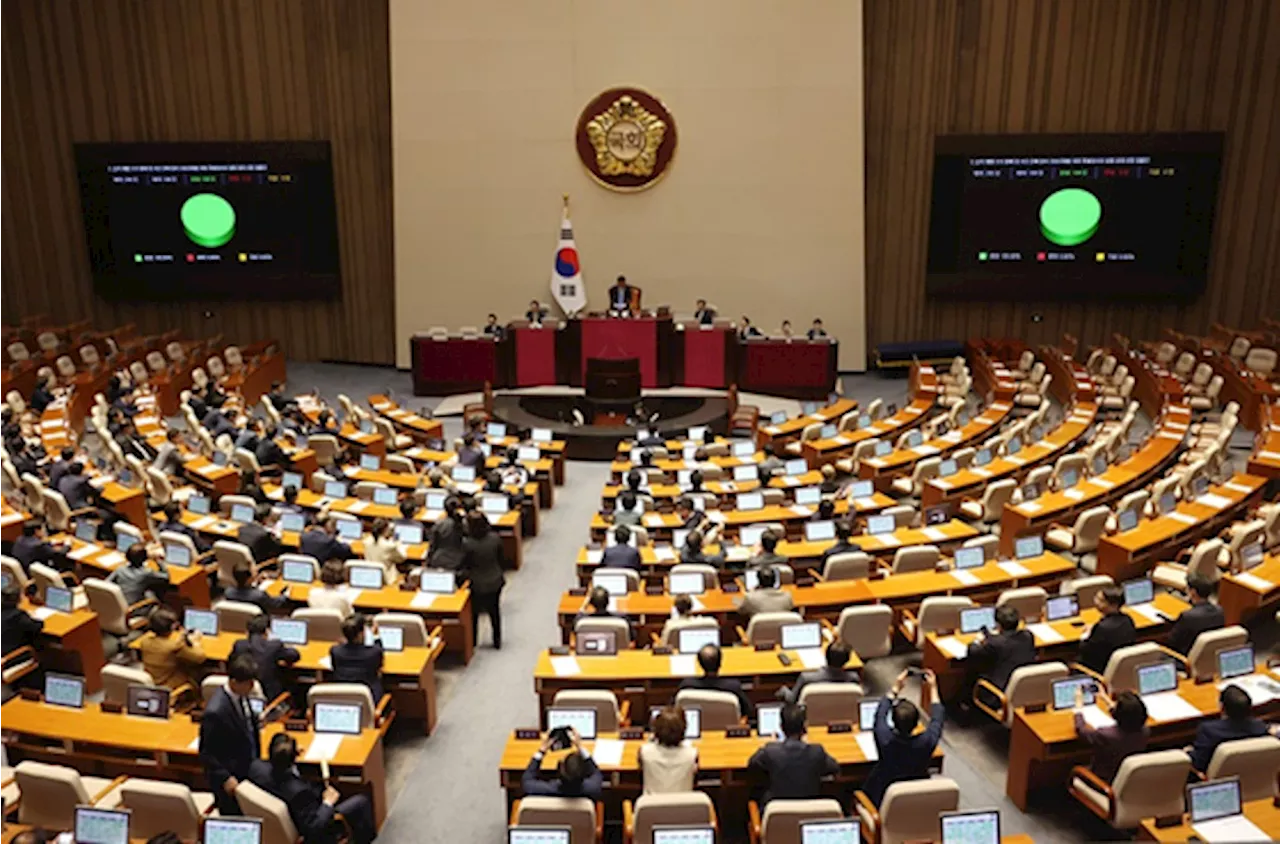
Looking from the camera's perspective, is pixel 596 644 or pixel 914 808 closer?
pixel 914 808

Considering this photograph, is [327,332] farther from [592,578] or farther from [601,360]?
[592,578]

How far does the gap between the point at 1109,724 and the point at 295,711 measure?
19.5ft

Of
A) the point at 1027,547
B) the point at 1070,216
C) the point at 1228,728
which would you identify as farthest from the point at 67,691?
the point at 1070,216

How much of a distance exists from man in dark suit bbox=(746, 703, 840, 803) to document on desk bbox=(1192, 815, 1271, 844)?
2.10 m

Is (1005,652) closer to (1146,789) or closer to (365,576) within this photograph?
(1146,789)

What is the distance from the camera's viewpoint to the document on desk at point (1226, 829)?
6023mm

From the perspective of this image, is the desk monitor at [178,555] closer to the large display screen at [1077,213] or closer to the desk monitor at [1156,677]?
the desk monitor at [1156,677]

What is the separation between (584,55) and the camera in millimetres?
21250

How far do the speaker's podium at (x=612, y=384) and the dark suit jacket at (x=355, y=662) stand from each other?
35.4 feet

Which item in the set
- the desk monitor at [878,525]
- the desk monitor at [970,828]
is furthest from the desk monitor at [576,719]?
the desk monitor at [878,525]

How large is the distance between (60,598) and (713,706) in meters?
5.99

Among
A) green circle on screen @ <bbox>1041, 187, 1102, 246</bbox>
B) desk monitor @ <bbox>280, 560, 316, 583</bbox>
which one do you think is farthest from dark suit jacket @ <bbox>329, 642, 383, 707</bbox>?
green circle on screen @ <bbox>1041, 187, 1102, 246</bbox>

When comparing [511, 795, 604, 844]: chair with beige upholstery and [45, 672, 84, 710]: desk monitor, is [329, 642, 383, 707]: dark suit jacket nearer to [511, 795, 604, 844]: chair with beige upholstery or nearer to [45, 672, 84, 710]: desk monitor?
[45, 672, 84, 710]: desk monitor

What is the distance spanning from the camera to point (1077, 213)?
2158 cm
